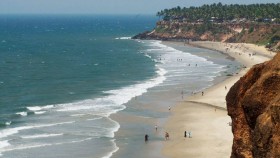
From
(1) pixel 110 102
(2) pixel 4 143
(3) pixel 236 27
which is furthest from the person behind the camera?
(3) pixel 236 27

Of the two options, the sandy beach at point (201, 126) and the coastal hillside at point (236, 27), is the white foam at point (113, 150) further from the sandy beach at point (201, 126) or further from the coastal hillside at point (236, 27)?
the coastal hillside at point (236, 27)

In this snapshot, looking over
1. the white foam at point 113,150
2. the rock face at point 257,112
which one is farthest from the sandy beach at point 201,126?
the rock face at point 257,112

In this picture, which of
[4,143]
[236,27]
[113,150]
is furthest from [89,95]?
[236,27]

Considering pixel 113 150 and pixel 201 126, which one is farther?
pixel 201 126

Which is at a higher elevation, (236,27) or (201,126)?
(201,126)

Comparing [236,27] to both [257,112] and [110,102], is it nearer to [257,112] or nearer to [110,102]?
[110,102]

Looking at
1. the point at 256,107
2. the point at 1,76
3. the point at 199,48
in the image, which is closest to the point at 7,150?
the point at 256,107

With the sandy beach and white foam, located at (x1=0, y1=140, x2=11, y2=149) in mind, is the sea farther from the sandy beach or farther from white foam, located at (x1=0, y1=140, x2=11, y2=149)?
the sandy beach
